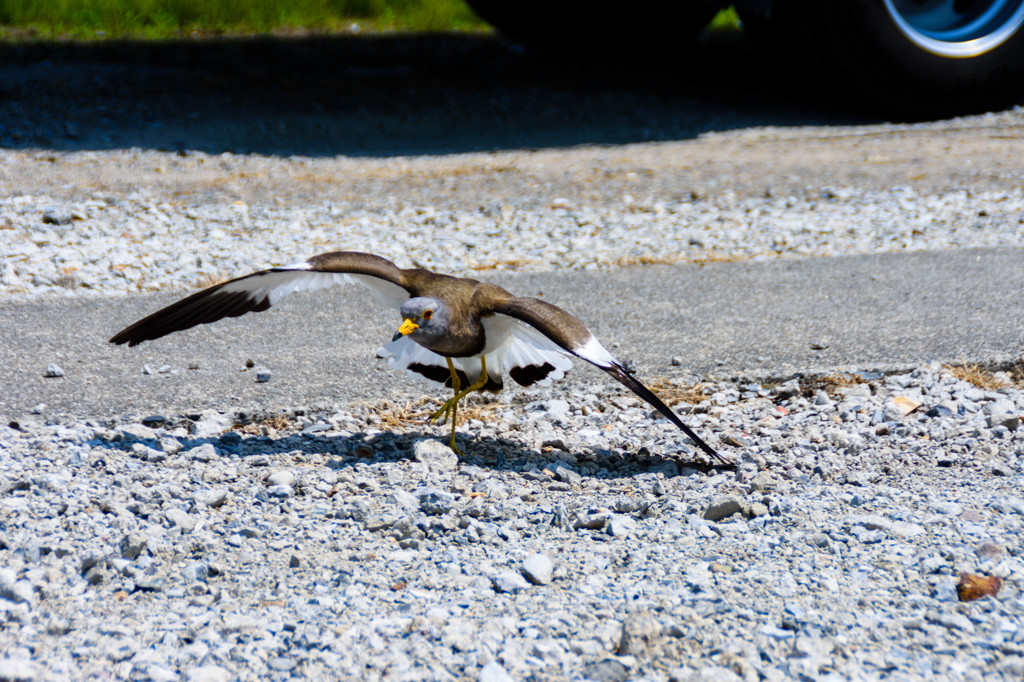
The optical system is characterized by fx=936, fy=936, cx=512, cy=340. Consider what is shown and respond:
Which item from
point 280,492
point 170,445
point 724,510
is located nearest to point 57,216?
point 170,445

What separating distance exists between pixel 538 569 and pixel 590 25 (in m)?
10.1

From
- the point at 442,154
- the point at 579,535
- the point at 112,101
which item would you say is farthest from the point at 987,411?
the point at 112,101

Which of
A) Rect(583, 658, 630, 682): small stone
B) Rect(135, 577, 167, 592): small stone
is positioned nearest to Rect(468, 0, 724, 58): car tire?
Rect(135, 577, 167, 592): small stone

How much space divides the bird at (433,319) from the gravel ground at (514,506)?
0.21 metres

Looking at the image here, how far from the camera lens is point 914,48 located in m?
7.94

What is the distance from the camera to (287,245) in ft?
18.2

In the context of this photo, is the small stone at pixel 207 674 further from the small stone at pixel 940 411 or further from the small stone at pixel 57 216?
the small stone at pixel 57 216

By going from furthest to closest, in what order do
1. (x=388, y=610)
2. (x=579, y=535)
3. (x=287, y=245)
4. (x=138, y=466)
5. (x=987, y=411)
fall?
(x=287, y=245), (x=987, y=411), (x=138, y=466), (x=579, y=535), (x=388, y=610)

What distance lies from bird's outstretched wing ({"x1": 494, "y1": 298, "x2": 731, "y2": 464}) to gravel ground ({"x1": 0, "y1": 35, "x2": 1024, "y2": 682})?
268 millimetres

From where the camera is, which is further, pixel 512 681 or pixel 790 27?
pixel 790 27

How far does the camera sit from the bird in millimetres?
3285

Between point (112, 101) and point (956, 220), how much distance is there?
7.52 m

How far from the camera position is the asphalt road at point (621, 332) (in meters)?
3.80

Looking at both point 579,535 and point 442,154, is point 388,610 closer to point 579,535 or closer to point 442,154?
point 579,535
